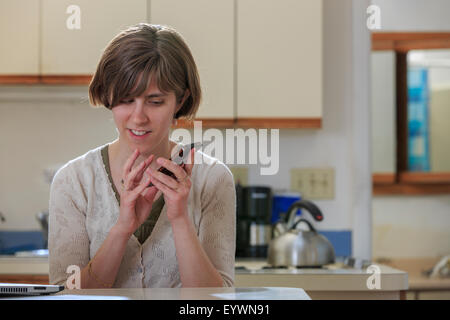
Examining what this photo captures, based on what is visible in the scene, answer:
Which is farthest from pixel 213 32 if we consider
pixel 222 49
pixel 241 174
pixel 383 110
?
pixel 383 110

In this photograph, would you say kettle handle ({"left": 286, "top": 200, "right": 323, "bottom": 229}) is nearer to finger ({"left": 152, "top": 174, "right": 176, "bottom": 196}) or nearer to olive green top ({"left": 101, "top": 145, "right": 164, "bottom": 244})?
olive green top ({"left": 101, "top": 145, "right": 164, "bottom": 244})

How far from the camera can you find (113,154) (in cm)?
112


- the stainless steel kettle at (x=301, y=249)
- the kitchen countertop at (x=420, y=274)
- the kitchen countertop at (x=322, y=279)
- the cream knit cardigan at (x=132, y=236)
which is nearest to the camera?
the cream knit cardigan at (x=132, y=236)

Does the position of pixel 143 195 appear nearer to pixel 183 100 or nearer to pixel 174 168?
pixel 174 168

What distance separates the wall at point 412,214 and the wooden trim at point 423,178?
73 mm

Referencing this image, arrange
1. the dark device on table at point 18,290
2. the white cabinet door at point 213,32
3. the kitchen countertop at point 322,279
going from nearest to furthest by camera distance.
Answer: the dark device on table at point 18,290 < the kitchen countertop at point 322,279 < the white cabinet door at point 213,32

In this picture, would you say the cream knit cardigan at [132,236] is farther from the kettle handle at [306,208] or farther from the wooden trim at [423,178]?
the wooden trim at [423,178]

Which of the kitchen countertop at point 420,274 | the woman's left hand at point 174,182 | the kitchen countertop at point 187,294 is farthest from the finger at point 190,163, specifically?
the kitchen countertop at point 420,274

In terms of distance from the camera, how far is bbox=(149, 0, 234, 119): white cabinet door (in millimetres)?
2131

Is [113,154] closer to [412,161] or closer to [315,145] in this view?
[315,145]

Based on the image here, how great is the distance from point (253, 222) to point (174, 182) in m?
1.26

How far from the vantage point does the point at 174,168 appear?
94 centimetres

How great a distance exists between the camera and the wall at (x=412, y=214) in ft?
9.40
